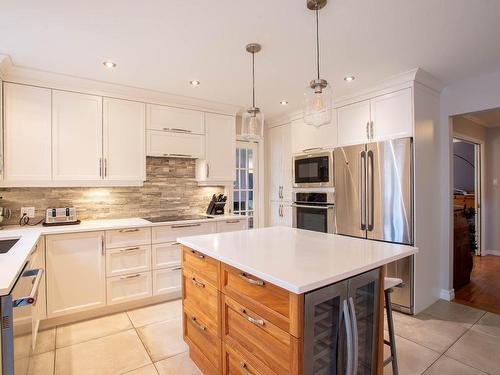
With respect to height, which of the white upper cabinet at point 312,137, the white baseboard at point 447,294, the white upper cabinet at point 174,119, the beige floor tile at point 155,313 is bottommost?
the beige floor tile at point 155,313

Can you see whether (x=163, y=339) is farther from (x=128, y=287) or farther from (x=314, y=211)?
(x=314, y=211)

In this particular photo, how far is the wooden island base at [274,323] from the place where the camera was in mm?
1165

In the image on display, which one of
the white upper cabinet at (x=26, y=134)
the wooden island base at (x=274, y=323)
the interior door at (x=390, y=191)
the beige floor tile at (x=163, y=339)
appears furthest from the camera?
the interior door at (x=390, y=191)

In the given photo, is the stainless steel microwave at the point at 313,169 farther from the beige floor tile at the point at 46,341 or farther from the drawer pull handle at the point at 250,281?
the beige floor tile at the point at 46,341

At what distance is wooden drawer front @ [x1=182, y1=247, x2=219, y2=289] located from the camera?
169cm

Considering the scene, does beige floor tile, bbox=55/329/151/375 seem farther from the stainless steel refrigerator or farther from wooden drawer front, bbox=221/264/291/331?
the stainless steel refrigerator

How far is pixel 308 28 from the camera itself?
1.97 m

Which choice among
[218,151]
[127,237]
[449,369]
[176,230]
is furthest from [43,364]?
[449,369]

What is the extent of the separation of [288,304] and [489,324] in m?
2.64

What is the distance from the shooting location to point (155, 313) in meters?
2.86

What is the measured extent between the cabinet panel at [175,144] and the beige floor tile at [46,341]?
78.0 inches

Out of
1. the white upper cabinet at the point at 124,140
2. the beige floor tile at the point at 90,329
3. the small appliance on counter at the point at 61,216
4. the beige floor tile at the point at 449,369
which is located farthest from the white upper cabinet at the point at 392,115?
the small appliance on counter at the point at 61,216

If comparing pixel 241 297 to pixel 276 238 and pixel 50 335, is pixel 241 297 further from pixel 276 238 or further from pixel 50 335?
pixel 50 335

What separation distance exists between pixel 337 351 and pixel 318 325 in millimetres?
207
